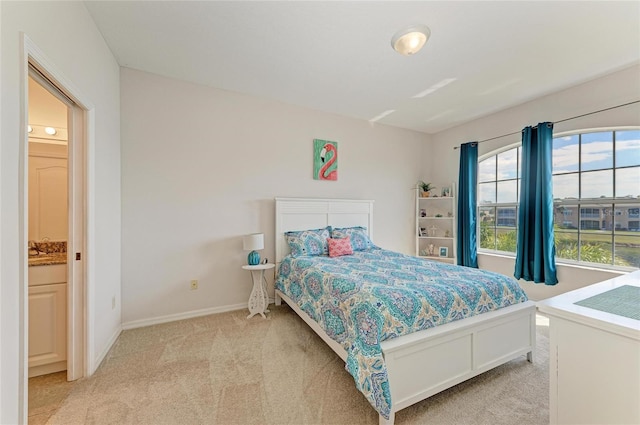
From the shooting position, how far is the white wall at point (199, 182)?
105 inches

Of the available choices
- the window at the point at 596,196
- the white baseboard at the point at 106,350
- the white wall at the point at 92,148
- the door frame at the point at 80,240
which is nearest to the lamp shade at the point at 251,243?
the white wall at the point at 92,148

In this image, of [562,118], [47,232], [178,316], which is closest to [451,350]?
[178,316]

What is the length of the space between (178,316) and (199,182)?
1550 mm

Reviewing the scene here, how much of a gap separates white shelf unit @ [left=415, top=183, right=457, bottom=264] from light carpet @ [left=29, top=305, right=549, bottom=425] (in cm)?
208

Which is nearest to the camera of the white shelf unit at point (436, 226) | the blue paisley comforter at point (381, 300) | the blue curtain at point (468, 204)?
the blue paisley comforter at point (381, 300)

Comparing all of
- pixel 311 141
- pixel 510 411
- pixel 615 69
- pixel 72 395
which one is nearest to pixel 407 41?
pixel 311 141

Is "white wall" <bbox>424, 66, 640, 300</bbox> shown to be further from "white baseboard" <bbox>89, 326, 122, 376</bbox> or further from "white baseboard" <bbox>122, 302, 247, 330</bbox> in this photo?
"white baseboard" <bbox>89, 326, 122, 376</bbox>

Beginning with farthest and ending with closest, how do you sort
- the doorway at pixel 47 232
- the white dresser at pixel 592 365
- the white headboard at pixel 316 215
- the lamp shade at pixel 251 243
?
the white headboard at pixel 316 215, the lamp shade at pixel 251 243, the doorway at pixel 47 232, the white dresser at pixel 592 365

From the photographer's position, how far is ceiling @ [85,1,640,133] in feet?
6.03

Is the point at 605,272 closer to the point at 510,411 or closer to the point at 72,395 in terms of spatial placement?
the point at 510,411

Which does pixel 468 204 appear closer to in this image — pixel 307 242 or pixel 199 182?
pixel 307 242

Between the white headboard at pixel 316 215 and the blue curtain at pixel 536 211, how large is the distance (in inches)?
77.9

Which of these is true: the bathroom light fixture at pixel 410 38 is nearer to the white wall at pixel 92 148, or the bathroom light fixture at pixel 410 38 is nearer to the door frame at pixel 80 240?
the white wall at pixel 92 148

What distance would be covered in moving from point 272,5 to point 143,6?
0.97 m
